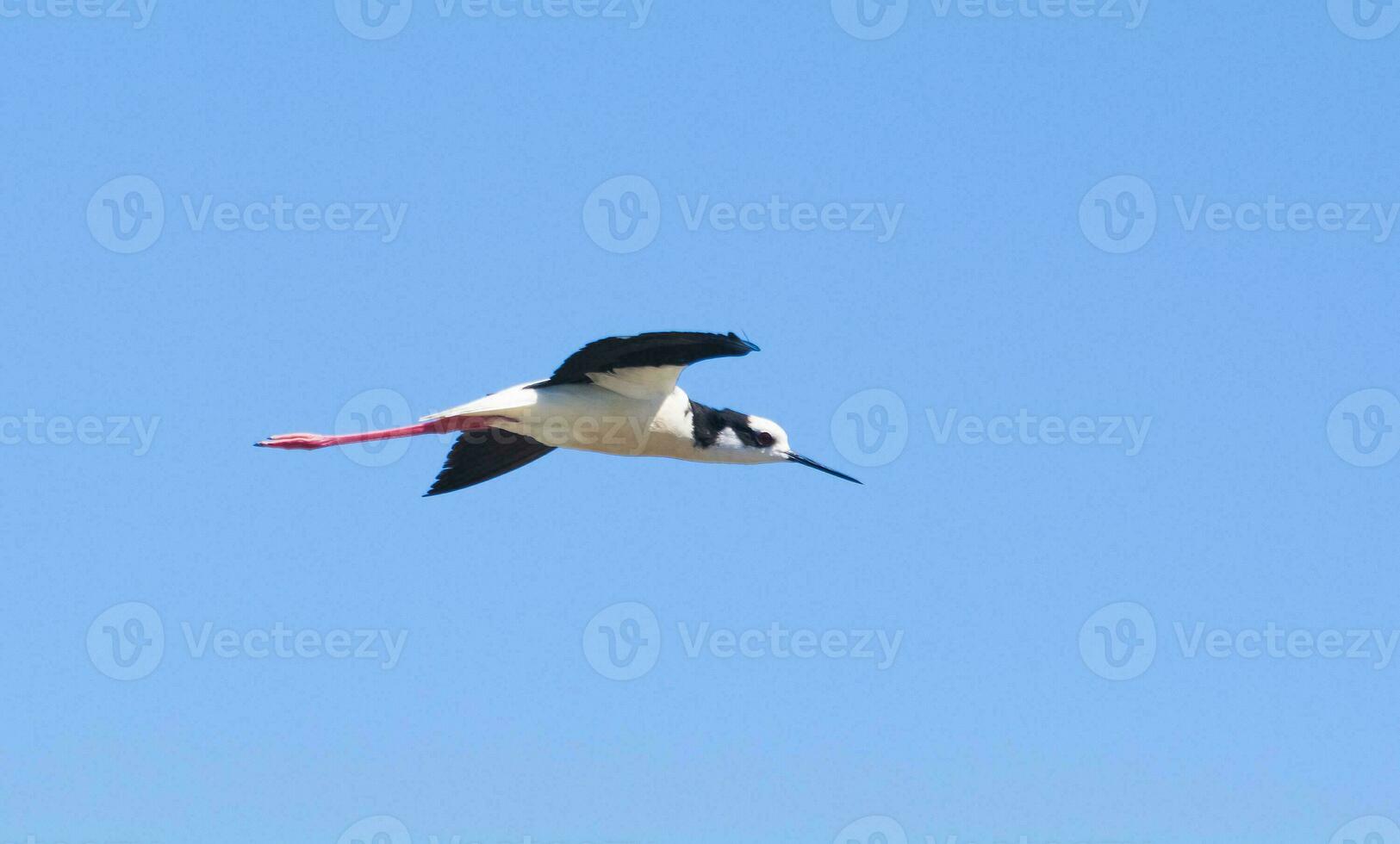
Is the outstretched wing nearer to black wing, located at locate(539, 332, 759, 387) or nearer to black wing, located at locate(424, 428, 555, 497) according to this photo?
black wing, located at locate(539, 332, 759, 387)

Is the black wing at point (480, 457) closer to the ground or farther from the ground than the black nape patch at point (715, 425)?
closer to the ground

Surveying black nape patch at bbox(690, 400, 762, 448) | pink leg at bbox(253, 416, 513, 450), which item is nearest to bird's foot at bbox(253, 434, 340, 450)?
pink leg at bbox(253, 416, 513, 450)

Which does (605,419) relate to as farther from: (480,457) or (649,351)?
(480,457)

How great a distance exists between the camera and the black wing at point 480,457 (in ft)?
82.8

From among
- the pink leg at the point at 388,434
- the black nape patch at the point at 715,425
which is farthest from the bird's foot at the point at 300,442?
the black nape patch at the point at 715,425

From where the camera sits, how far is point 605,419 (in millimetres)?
23641

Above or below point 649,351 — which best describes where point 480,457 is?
below

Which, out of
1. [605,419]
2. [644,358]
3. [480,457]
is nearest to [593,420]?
[605,419]

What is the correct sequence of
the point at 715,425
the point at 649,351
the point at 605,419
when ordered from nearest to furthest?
1. the point at 649,351
2. the point at 605,419
3. the point at 715,425

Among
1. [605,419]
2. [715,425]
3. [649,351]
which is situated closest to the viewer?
[649,351]

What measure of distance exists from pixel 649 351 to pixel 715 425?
2.36 metres

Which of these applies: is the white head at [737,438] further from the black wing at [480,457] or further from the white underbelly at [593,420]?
the black wing at [480,457]

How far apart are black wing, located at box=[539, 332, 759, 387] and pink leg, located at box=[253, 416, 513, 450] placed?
83cm

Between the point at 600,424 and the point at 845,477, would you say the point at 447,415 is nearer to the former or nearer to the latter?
the point at 600,424
